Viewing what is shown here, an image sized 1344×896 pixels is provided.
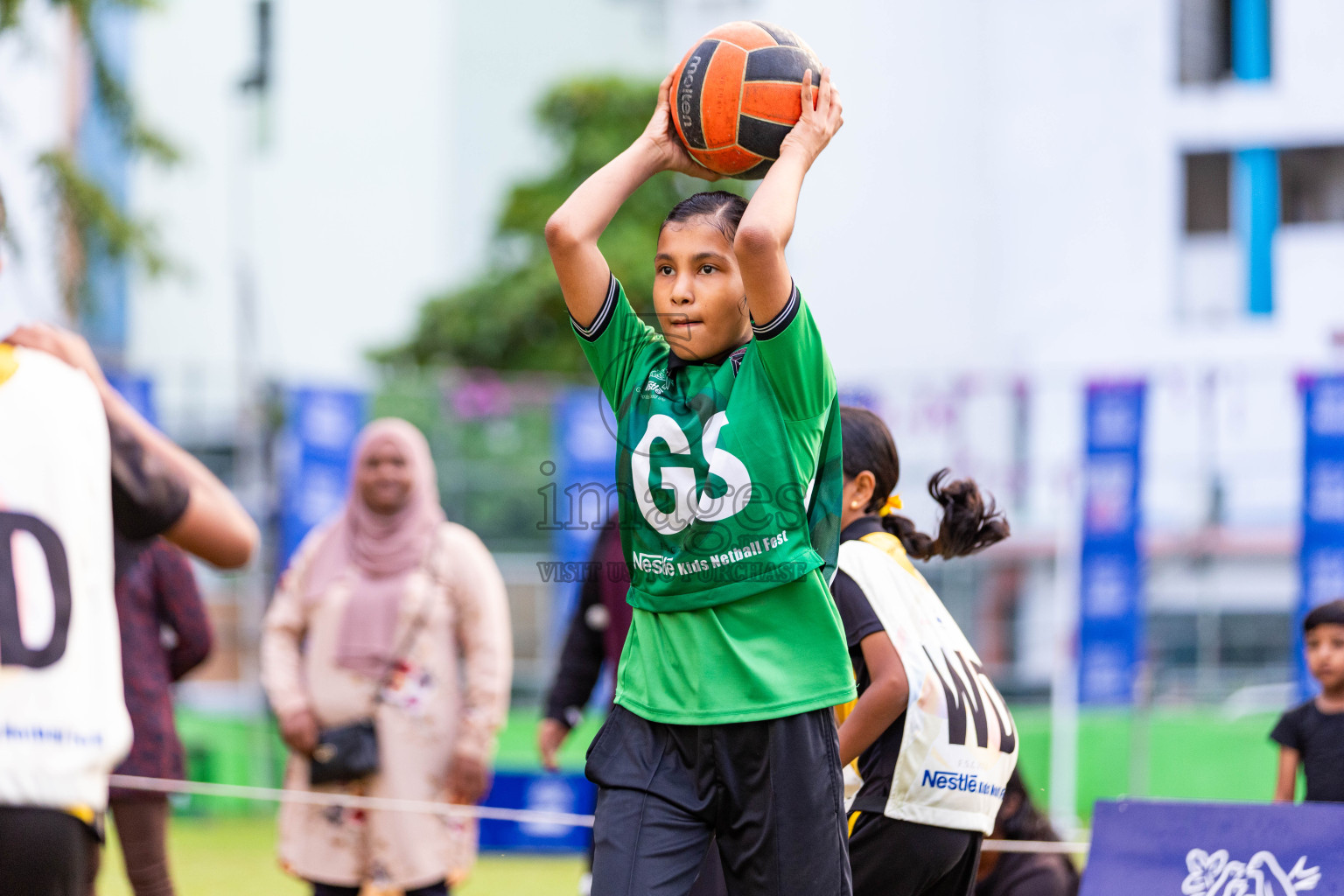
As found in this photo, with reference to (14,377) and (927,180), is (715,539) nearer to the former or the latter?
(14,377)

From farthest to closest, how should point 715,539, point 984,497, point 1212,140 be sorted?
point 1212,140 < point 984,497 < point 715,539

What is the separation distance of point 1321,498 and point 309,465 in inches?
266

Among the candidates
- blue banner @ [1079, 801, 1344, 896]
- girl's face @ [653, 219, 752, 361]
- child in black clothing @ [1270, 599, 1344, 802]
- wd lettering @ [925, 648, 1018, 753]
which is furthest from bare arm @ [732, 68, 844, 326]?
child in black clothing @ [1270, 599, 1344, 802]

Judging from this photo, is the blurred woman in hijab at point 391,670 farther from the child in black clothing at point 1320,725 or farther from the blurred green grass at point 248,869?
the blurred green grass at point 248,869

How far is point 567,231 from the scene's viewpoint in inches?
110

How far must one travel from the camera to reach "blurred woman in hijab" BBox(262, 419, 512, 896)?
5.19 metres

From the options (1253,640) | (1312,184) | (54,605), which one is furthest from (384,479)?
(1312,184)

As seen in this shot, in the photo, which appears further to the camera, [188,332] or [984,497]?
[188,332]

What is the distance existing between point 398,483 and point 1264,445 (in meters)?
13.1

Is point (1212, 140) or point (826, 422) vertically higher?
point (1212, 140)

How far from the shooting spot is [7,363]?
2.18 metres

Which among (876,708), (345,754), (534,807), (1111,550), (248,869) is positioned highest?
(876,708)

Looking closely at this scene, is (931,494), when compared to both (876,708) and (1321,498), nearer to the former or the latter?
(876,708)

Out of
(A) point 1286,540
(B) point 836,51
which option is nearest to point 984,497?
(A) point 1286,540
